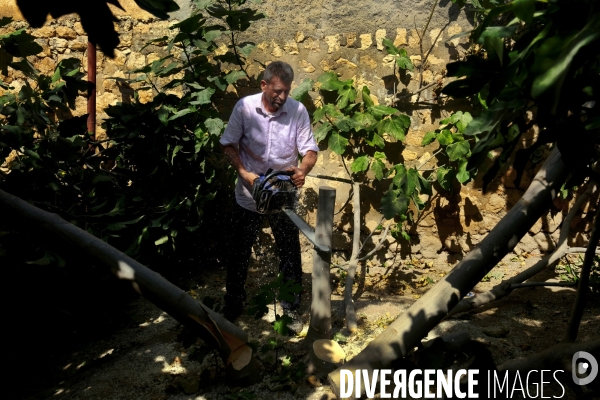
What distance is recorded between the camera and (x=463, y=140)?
14.9 ft

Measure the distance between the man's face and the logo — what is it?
2.36 m

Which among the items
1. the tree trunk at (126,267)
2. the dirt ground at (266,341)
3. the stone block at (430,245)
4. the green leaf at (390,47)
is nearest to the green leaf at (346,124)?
the green leaf at (390,47)

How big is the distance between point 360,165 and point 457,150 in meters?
0.71

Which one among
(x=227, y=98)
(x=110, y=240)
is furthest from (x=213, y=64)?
(x=110, y=240)

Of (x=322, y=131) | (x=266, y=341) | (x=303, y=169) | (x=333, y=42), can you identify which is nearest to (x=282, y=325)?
(x=266, y=341)

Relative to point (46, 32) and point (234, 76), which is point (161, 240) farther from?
point (46, 32)

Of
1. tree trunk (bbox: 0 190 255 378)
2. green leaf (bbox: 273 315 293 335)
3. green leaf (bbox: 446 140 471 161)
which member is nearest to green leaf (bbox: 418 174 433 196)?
green leaf (bbox: 446 140 471 161)

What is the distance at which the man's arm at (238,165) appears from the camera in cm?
386

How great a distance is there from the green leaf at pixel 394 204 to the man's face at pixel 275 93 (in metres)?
1.05

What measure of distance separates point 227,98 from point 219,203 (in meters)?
0.85

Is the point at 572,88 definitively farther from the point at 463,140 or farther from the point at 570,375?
the point at 463,140

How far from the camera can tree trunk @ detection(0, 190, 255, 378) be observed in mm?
2574

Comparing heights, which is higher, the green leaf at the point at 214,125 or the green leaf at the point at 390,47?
the green leaf at the point at 390,47

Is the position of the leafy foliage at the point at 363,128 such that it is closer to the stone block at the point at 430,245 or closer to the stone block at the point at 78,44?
the stone block at the point at 430,245
